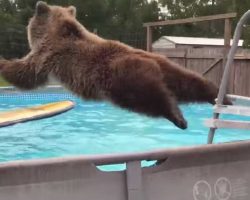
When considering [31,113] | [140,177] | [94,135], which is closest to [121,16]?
[31,113]

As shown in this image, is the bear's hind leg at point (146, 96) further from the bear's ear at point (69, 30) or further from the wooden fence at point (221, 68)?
the wooden fence at point (221, 68)

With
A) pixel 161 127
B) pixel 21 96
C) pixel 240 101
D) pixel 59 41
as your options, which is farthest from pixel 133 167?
pixel 21 96

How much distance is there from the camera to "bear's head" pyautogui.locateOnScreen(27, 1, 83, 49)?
3.67m

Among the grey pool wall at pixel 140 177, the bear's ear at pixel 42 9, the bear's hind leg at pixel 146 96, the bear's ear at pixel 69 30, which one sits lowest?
the grey pool wall at pixel 140 177

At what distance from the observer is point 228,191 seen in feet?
9.62

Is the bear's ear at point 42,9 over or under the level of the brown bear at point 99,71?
over

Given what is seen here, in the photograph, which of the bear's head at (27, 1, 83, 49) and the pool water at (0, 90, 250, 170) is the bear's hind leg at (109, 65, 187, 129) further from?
the pool water at (0, 90, 250, 170)

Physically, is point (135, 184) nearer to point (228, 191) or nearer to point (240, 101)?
point (228, 191)

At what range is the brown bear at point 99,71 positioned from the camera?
137 inches

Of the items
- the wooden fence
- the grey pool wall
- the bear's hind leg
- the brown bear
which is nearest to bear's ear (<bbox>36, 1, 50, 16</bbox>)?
the brown bear

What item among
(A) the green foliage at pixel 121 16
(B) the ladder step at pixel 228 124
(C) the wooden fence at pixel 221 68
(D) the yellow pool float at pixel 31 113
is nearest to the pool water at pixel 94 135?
(D) the yellow pool float at pixel 31 113

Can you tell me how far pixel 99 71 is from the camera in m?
3.57

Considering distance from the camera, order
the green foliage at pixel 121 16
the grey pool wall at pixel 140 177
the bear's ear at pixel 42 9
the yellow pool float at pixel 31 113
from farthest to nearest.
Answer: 1. the green foliage at pixel 121 16
2. the yellow pool float at pixel 31 113
3. the bear's ear at pixel 42 9
4. the grey pool wall at pixel 140 177

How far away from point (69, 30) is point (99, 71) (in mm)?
375
